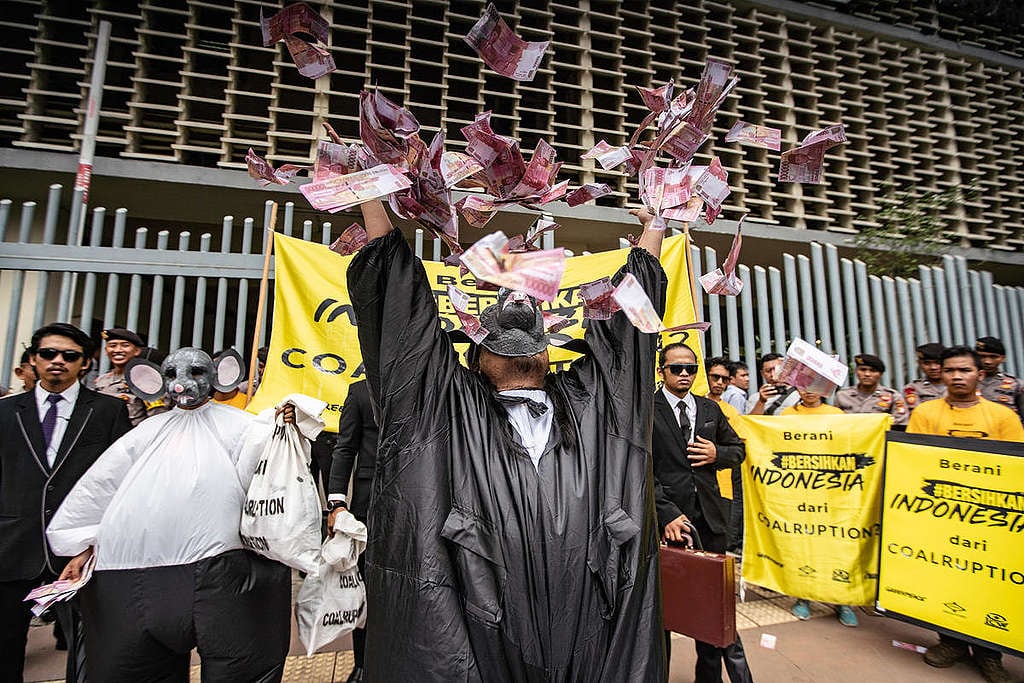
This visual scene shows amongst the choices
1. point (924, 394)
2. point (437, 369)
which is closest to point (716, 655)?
point (437, 369)

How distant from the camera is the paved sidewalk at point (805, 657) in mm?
3252

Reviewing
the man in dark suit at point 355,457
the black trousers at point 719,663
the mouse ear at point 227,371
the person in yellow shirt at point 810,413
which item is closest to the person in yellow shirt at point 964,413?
the person in yellow shirt at point 810,413

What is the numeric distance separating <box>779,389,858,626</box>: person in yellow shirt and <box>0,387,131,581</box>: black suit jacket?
4495mm

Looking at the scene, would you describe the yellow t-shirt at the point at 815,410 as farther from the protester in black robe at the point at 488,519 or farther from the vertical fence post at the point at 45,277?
the vertical fence post at the point at 45,277

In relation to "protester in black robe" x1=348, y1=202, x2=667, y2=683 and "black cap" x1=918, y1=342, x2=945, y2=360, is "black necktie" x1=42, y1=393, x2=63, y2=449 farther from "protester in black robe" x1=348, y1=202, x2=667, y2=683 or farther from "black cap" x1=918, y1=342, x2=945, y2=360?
"black cap" x1=918, y1=342, x2=945, y2=360

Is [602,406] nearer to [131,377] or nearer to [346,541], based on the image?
[346,541]

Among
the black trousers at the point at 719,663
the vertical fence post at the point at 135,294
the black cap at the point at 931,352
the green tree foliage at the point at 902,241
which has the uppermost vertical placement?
the green tree foliage at the point at 902,241

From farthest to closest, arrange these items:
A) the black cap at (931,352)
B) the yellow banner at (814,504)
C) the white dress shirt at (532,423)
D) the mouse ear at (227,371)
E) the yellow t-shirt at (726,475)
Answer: the black cap at (931,352) → the yellow t-shirt at (726,475) → the yellow banner at (814,504) → the mouse ear at (227,371) → the white dress shirt at (532,423)

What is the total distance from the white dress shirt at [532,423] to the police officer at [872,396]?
4.57 meters

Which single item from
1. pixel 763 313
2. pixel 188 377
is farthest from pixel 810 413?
pixel 188 377

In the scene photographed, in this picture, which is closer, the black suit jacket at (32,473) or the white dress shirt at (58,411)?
the black suit jacket at (32,473)

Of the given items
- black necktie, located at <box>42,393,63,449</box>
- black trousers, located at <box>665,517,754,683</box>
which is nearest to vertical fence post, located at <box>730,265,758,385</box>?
black trousers, located at <box>665,517,754,683</box>

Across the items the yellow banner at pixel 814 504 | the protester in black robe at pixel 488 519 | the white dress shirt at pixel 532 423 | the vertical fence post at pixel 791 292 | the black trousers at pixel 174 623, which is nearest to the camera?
the protester in black robe at pixel 488 519

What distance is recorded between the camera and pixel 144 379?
96.3 inches
